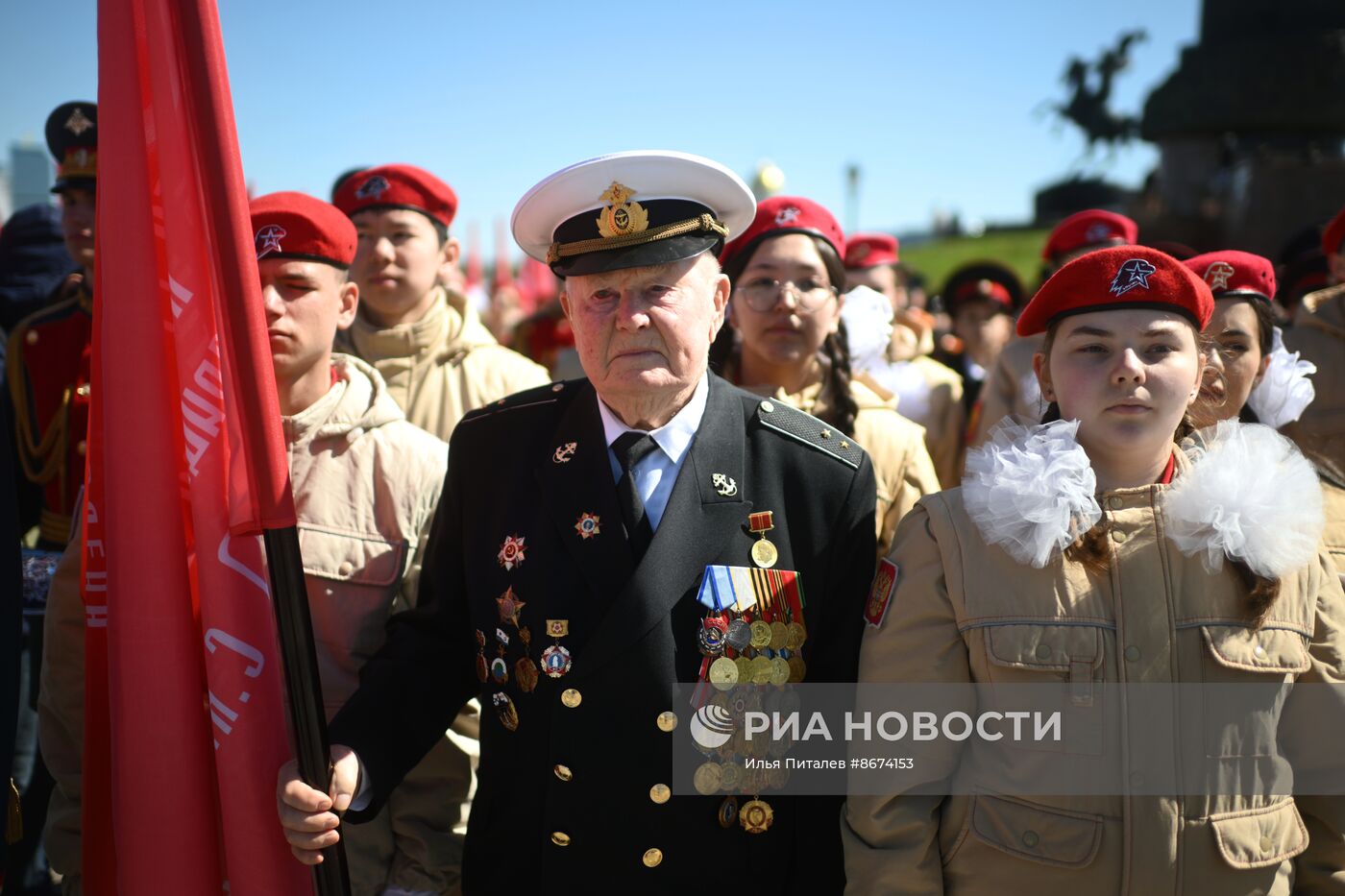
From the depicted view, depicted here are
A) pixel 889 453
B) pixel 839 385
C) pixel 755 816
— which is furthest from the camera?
pixel 839 385

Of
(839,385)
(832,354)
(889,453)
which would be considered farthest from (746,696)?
(832,354)

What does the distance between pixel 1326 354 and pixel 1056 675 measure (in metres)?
2.67

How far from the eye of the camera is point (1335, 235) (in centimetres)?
428

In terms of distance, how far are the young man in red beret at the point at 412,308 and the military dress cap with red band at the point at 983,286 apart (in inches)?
160

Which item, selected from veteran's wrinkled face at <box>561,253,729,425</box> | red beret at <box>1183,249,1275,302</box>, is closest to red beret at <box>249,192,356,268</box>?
veteran's wrinkled face at <box>561,253,729,425</box>

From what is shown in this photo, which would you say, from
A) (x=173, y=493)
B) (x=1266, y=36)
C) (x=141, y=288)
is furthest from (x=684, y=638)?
(x=1266, y=36)

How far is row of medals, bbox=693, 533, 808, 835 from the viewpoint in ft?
7.77

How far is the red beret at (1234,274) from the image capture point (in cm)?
335

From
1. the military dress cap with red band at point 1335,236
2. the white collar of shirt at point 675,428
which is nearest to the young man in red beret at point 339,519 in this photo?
the white collar of shirt at point 675,428

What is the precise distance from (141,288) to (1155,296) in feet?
7.49

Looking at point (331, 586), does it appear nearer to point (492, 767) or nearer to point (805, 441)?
point (492, 767)

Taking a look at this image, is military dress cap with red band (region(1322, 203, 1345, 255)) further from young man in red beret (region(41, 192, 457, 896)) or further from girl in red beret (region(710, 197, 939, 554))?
young man in red beret (region(41, 192, 457, 896))

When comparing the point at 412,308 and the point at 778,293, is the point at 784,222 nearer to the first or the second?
the point at 778,293

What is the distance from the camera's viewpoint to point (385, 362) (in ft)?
14.7
